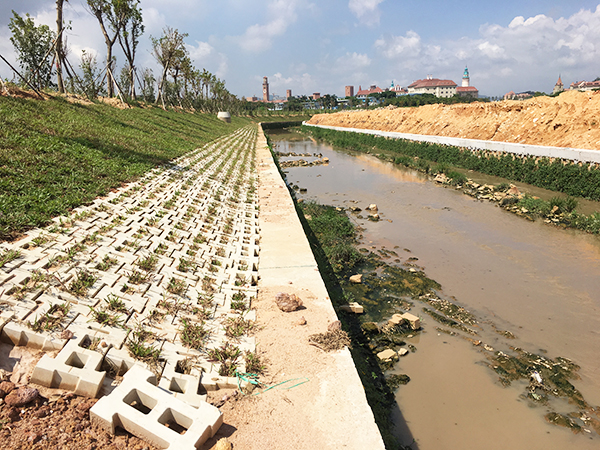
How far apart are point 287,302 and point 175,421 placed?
6.41 feet

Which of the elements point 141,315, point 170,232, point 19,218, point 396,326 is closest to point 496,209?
point 396,326

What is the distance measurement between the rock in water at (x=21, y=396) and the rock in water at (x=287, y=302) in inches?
97.1

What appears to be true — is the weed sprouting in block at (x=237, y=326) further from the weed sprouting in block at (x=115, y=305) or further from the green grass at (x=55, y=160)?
the green grass at (x=55, y=160)

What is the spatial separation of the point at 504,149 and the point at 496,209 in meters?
7.20

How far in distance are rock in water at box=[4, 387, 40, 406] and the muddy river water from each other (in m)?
3.20

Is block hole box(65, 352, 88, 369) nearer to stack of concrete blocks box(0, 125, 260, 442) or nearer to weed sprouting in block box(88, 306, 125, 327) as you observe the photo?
stack of concrete blocks box(0, 125, 260, 442)

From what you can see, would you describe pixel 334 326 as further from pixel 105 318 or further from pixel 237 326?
pixel 105 318

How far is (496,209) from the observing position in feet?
38.5

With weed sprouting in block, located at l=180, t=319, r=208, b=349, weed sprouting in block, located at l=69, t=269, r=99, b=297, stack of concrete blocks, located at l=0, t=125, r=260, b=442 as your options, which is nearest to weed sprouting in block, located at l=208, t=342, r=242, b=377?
stack of concrete blocks, located at l=0, t=125, r=260, b=442

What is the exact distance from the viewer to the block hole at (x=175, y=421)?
2.51 metres

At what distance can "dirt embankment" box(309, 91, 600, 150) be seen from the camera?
601 inches

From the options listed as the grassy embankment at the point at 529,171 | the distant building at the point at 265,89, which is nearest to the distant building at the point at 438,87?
the distant building at the point at 265,89

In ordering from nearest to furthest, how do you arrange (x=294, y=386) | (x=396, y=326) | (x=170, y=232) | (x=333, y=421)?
(x=333, y=421)
(x=294, y=386)
(x=396, y=326)
(x=170, y=232)

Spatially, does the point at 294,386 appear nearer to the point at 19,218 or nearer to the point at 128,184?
the point at 19,218
